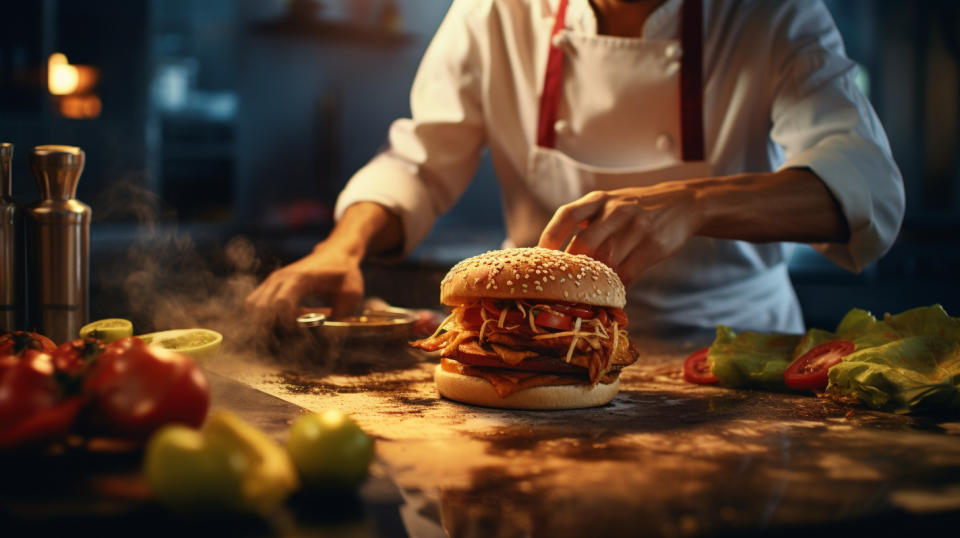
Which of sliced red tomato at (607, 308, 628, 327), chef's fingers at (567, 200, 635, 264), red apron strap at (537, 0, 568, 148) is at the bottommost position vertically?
sliced red tomato at (607, 308, 628, 327)

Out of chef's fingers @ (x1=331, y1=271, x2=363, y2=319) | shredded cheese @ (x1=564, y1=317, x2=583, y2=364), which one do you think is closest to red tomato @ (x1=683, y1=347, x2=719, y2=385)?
shredded cheese @ (x1=564, y1=317, x2=583, y2=364)

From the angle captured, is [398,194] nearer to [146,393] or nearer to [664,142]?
[664,142]

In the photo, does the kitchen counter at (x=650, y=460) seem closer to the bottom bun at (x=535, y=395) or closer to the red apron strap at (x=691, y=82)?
the bottom bun at (x=535, y=395)

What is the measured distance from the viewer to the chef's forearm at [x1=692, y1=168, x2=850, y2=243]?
7.20 ft

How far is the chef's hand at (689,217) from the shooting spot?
202cm

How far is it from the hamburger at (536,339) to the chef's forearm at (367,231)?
2.81 ft

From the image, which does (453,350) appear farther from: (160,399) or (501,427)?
(160,399)

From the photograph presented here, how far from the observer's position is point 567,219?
6.53 ft

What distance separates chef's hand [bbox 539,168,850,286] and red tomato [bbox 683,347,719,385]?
0.25 m

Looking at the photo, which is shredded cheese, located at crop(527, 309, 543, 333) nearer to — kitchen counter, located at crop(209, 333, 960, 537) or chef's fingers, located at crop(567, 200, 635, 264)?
kitchen counter, located at crop(209, 333, 960, 537)

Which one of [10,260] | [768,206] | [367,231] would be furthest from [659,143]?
[10,260]

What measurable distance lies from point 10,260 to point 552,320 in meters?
1.18

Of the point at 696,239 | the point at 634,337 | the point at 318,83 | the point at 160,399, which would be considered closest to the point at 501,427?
the point at 160,399

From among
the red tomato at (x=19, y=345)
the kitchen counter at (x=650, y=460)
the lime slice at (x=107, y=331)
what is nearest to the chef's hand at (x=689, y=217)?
the kitchen counter at (x=650, y=460)
